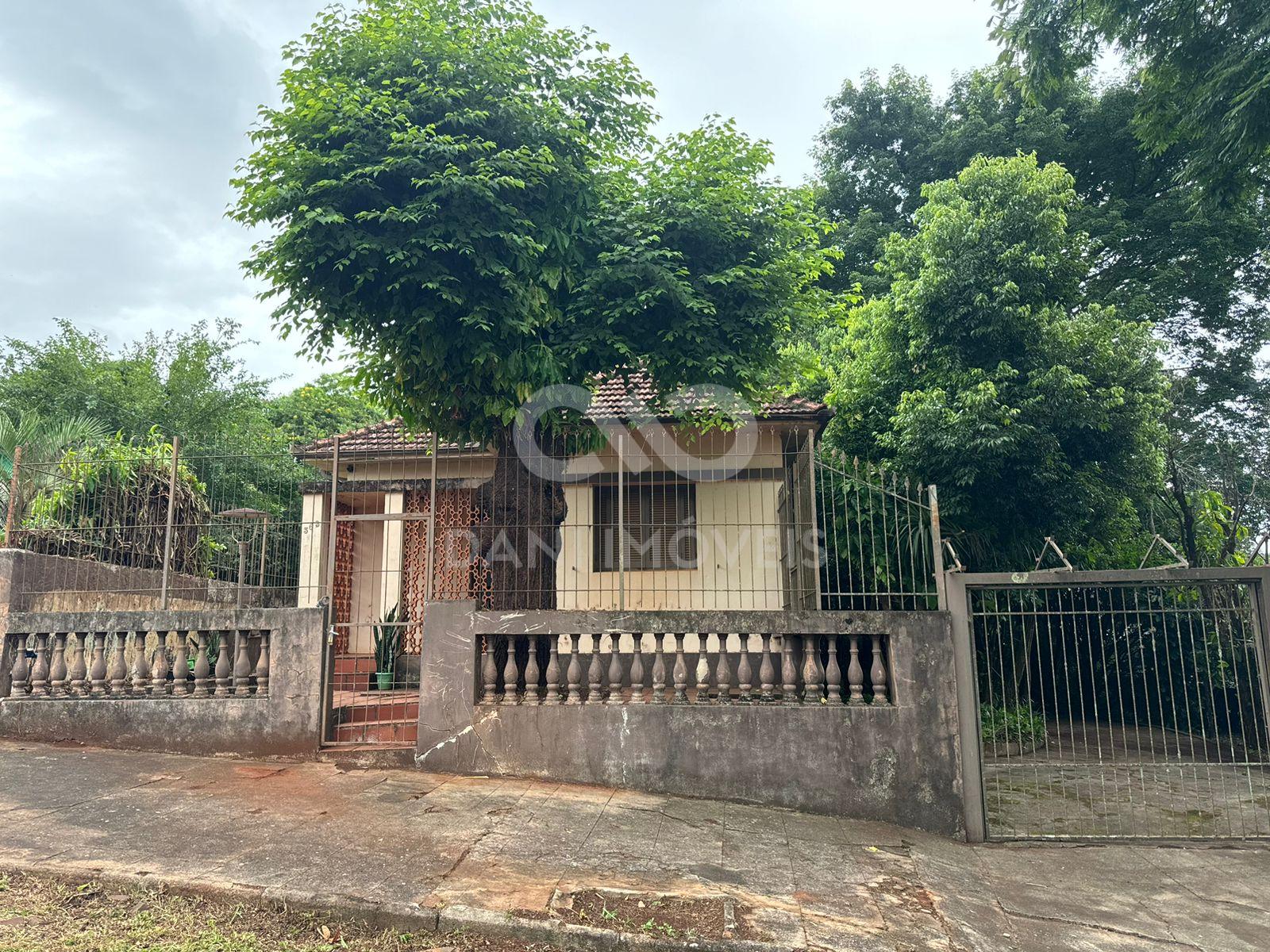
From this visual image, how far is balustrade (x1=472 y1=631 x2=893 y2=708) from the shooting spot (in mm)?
6496

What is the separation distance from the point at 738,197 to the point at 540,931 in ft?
20.7

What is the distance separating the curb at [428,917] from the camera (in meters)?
3.92

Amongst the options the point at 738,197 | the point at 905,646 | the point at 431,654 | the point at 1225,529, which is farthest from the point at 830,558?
the point at 1225,529

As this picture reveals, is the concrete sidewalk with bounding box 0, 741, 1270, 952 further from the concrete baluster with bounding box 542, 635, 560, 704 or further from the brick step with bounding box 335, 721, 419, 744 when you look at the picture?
the concrete baluster with bounding box 542, 635, 560, 704

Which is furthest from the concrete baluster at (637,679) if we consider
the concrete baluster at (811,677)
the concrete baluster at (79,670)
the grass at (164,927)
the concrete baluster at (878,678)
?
the concrete baluster at (79,670)

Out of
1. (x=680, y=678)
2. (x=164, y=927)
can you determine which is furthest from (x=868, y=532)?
(x=164, y=927)

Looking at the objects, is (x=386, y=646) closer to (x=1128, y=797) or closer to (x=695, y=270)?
(x=695, y=270)

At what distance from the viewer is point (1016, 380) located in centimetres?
1058

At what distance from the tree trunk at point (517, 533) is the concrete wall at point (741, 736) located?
763 millimetres

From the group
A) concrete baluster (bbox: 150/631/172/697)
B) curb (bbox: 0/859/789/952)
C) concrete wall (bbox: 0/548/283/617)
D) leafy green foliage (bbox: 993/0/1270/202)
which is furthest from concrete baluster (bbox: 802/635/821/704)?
leafy green foliage (bbox: 993/0/1270/202)

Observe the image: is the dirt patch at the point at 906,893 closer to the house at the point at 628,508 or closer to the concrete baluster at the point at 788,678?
the concrete baluster at the point at 788,678

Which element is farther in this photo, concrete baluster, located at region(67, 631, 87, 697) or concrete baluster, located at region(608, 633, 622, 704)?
concrete baluster, located at region(67, 631, 87, 697)

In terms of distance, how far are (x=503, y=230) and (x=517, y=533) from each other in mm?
2685

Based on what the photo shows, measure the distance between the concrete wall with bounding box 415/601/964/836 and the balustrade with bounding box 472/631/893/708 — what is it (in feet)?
0.30
